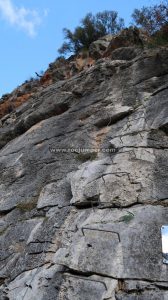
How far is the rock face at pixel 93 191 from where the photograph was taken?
5.25 m

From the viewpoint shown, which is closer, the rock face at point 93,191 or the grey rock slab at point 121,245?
the grey rock slab at point 121,245

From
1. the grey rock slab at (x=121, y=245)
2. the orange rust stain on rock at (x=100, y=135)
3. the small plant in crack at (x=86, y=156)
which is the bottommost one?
the grey rock slab at (x=121, y=245)

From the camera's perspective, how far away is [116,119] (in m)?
8.67

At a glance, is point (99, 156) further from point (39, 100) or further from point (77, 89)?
point (39, 100)

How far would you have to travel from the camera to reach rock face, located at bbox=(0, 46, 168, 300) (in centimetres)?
525

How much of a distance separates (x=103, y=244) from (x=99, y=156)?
2405 mm

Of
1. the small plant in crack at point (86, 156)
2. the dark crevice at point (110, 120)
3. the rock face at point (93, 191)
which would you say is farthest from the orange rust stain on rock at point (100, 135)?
the small plant in crack at point (86, 156)

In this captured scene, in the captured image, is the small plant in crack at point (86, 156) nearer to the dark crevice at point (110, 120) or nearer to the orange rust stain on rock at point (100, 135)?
the orange rust stain on rock at point (100, 135)

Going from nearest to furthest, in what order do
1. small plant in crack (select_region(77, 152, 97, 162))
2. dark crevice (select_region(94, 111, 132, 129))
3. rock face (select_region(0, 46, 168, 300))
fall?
rock face (select_region(0, 46, 168, 300)) → small plant in crack (select_region(77, 152, 97, 162)) → dark crevice (select_region(94, 111, 132, 129))

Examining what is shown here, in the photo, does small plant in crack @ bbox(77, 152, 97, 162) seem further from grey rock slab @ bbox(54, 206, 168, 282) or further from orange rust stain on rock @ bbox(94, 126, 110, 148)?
grey rock slab @ bbox(54, 206, 168, 282)

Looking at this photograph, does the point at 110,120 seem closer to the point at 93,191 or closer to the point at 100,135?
the point at 100,135

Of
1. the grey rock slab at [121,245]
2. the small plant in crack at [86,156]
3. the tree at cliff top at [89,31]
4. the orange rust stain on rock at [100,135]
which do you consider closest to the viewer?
the grey rock slab at [121,245]

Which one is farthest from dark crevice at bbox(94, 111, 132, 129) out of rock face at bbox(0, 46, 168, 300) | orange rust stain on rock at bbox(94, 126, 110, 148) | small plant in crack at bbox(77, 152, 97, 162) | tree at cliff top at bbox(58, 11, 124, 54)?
tree at cliff top at bbox(58, 11, 124, 54)

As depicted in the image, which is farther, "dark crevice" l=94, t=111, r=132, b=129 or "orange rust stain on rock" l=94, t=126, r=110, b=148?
"dark crevice" l=94, t=111, r=132, b=129
